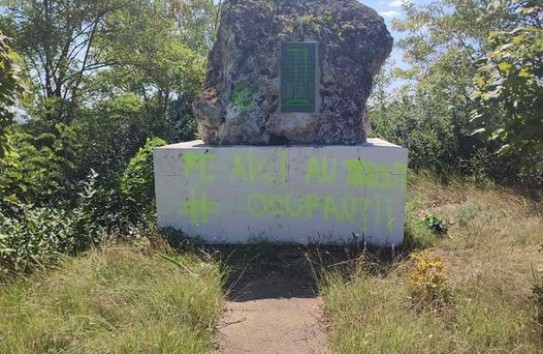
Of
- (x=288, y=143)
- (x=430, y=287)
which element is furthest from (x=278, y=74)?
(x=430, y=287)

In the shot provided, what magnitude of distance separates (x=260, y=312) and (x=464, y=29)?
897cm

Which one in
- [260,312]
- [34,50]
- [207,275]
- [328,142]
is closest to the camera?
[260,312]

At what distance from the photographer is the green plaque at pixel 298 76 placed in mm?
6324

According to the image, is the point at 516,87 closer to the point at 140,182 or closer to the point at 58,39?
the point at 140,182

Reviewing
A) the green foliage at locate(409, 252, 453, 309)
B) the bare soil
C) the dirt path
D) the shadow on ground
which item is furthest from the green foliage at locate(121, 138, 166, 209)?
the green foliage at locate(409, 252, 453, 309)

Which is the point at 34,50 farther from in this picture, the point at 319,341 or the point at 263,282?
the point at 319,341

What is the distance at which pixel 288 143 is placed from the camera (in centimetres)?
639

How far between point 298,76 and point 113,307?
3.72 metres

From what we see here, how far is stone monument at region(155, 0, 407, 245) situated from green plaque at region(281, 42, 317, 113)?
0.01m

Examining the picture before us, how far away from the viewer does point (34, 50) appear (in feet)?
27.2

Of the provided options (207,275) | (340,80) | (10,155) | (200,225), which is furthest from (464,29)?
(10,155)

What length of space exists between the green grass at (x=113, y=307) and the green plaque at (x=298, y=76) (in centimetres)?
253

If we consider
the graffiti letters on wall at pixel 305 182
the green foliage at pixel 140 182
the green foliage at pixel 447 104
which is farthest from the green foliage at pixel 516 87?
the green foliage at pixel 140 182

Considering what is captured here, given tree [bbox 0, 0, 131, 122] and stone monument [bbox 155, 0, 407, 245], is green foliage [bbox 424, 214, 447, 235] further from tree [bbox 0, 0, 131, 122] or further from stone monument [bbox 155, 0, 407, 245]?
tree [bbox 0, 0, 131, 122]
